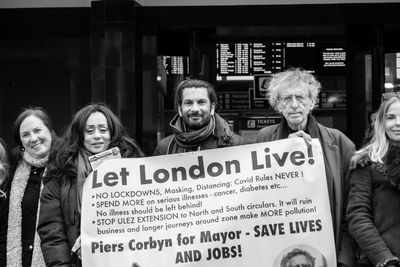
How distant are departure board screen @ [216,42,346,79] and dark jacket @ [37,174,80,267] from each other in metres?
4.60

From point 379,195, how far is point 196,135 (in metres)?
1.14

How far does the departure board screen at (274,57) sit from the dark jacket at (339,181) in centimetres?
450

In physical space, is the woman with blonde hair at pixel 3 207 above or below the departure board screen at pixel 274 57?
below

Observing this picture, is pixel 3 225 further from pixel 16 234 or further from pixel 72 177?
pixel 72 177

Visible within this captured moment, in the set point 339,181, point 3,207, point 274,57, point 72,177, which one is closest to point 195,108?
point 72,177

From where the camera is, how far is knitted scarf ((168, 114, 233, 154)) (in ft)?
14.6

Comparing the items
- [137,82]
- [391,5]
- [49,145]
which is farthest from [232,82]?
[49,145]

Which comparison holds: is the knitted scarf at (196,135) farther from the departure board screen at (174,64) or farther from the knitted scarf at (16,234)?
the departure board screen at (174,64)

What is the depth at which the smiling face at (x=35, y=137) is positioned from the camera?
4582 mm

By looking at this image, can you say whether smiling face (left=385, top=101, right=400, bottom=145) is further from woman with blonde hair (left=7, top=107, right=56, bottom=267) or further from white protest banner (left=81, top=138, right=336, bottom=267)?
woman with blonde hair (left=7, top=107, right=56, bottom=267)

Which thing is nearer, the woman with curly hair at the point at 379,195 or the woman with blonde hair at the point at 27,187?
the woman with curly hair at the point at 379,195

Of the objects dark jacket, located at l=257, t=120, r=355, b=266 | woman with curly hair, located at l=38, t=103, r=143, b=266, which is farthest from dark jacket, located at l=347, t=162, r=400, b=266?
woman with curly hair, located at l=38, t=103, r=143, b=266

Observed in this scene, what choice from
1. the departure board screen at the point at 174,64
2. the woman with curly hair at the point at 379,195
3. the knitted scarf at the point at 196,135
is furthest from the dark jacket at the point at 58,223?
the departure board screen at the point at 174,64

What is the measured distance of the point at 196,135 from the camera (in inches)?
174
